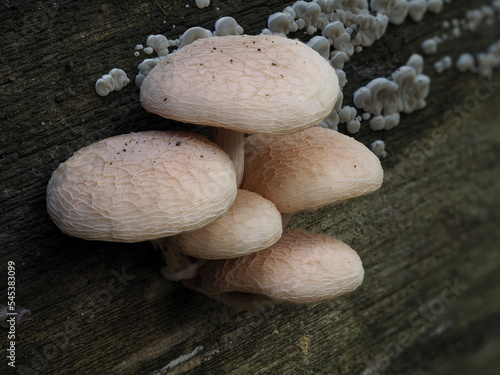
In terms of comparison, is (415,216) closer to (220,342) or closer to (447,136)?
(447,136)

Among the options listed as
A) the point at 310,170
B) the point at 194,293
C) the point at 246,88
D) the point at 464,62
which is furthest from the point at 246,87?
the point at 464,62

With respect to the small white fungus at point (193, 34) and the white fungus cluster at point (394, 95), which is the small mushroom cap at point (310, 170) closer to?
the small white fungus at point (193, 34)

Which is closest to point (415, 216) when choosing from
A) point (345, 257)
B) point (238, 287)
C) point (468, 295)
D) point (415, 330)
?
point (415, 330)

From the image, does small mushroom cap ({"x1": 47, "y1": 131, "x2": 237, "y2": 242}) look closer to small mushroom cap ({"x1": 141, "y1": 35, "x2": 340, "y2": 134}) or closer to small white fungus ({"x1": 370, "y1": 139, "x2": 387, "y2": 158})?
small mushroom cap ({"x1": 141, "y1": 35, "x2": 340, "y2": 134})

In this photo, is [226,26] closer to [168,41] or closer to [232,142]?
[168,41]

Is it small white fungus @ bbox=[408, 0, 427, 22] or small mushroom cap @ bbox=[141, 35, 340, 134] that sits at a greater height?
small mushroom cap @ bbox=[141, 35, 340, 134]

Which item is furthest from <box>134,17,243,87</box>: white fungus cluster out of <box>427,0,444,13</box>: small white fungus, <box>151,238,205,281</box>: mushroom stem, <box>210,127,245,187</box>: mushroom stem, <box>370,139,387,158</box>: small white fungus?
<box>427,0,444,13</box>: small white fungus
